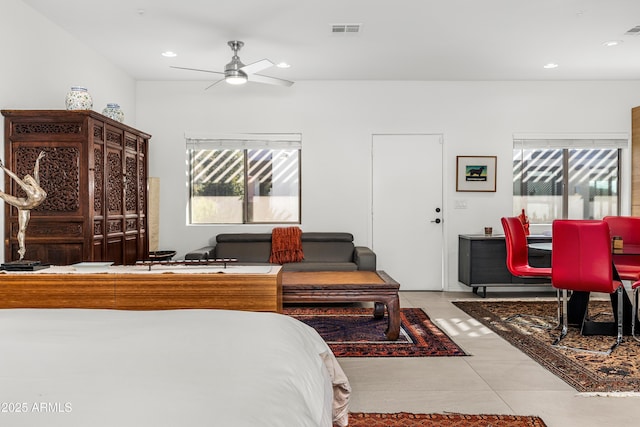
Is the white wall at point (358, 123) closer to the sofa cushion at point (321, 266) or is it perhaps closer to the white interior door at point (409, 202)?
the white interior door at point (409, 202)

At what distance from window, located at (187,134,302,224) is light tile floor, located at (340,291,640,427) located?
10.7 feet

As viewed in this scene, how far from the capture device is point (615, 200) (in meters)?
6.69

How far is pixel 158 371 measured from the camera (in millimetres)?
1201

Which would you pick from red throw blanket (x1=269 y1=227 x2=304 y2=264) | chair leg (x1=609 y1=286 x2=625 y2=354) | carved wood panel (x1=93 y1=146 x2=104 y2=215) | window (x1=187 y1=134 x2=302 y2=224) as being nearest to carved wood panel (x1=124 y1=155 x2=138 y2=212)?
carved wood panel (x1=93 y1=146 x2=104 y2=215)

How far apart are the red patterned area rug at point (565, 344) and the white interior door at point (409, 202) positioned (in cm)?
108

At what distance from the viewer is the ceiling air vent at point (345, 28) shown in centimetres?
452

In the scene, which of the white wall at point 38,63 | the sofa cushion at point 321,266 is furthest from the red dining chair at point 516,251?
the white wall at point 38,63

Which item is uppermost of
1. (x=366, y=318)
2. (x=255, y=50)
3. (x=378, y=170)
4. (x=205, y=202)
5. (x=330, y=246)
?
(x=255, y=50)

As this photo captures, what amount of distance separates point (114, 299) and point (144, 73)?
166 inches

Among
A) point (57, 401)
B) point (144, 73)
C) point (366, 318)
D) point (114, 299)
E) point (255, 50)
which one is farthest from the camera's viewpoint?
point (144, 73)

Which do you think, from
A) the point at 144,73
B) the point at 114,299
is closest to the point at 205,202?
the point at 144,73

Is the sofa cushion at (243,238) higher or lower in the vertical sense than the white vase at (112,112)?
lower

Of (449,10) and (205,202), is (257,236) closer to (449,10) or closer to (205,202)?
(205,202)

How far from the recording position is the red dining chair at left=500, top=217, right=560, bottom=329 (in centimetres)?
460
